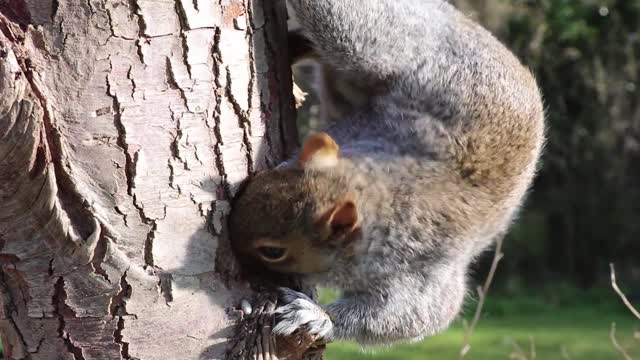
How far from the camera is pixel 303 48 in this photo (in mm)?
2545

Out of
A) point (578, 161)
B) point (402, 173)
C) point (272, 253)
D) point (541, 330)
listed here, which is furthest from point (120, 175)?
point (578, 161)

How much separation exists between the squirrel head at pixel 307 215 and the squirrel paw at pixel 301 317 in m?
0.10

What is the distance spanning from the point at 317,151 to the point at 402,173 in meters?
0.29

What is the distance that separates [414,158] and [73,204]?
37.4 inches

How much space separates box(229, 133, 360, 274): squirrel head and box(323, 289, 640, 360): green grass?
10.1 feet

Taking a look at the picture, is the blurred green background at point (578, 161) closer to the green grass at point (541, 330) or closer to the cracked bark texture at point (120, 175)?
the green grass at point (541, 330)

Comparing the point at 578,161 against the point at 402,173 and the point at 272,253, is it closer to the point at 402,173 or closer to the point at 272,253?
the point at 402,173

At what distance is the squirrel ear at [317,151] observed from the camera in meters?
2.26

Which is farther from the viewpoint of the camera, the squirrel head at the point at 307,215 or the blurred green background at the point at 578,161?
the blurred green background at the point at 578,161

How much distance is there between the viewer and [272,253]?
2.26 meters

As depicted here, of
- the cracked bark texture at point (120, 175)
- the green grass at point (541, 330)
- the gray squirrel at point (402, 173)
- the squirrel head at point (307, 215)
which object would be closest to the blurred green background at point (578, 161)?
the green grass at point (541, 330)

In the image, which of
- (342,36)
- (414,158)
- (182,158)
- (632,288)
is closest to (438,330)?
(414,158)

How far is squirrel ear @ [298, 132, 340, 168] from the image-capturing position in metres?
2.26

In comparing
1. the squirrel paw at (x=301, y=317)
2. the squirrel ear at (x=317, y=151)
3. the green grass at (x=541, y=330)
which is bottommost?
the green grass at (x=541, y=330)
